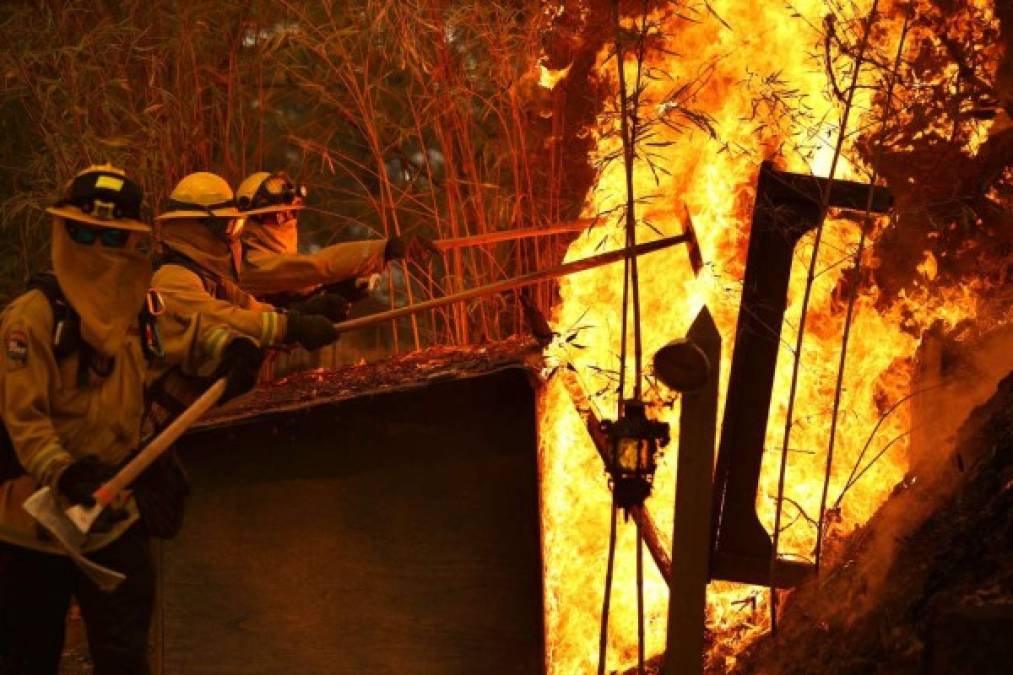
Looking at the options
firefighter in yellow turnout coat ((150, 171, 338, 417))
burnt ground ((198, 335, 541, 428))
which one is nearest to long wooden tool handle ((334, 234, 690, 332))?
firefighter in yellow turnout coat ((150, 171, 338, 417))

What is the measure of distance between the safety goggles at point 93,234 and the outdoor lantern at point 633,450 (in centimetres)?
184

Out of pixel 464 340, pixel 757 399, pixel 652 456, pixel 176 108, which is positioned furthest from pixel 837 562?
pixel 176 108

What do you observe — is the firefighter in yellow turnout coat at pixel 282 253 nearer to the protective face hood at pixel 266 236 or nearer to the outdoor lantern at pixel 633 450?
the protective face hood at pixel 266 236

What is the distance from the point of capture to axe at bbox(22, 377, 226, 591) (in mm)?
4371

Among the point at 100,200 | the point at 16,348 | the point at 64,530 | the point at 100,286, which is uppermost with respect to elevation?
the point at 100,200

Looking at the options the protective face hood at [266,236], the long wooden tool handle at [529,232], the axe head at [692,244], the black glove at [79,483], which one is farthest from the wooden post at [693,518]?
the protective face hood at [266,236]

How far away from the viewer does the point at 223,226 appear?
5777mm

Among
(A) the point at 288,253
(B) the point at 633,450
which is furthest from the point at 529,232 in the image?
(B) the point at 633,450

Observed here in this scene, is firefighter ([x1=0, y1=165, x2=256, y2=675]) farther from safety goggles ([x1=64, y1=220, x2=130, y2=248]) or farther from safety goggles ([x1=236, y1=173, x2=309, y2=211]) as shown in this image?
safety goggles ([x1=236, y1=173, x2=309, y2=211])

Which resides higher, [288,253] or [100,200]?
[288,253]

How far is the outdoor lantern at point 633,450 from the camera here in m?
4.34

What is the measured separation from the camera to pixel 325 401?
6.47 meters

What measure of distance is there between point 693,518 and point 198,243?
254cm

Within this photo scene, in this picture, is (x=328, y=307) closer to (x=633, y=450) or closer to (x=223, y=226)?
(x=223, y=226)
